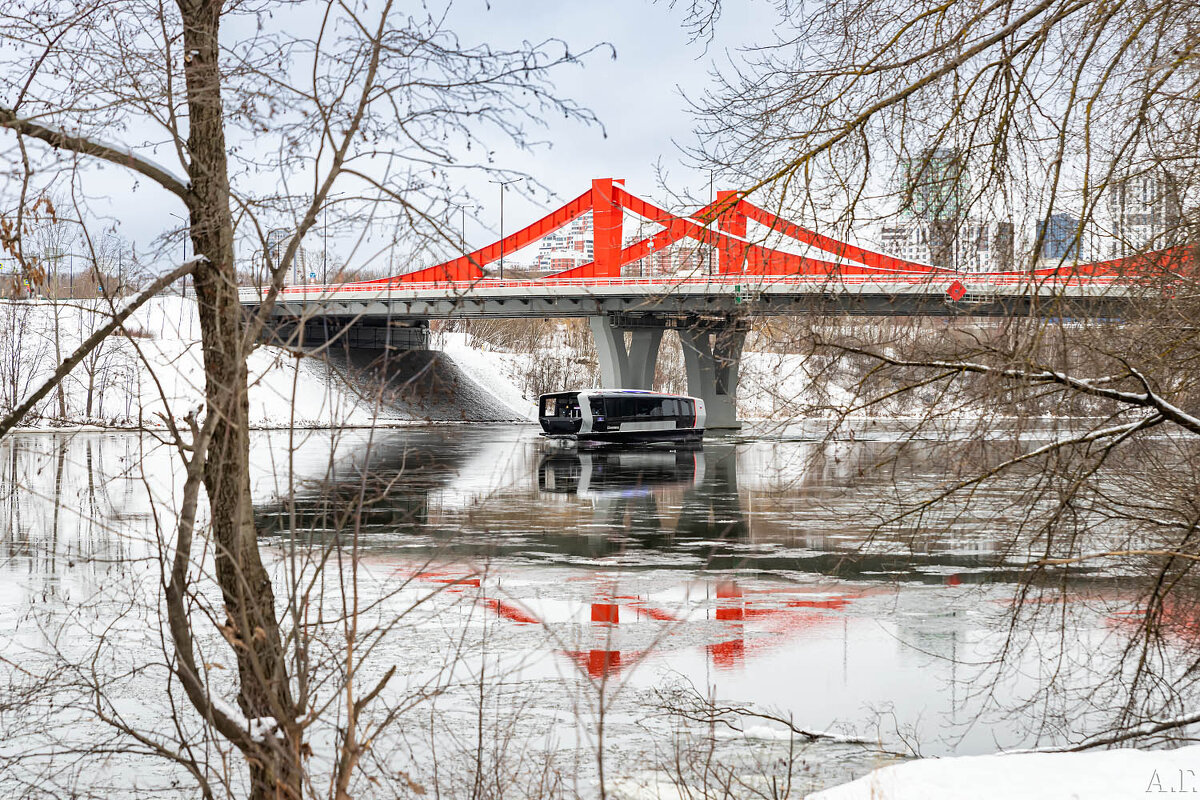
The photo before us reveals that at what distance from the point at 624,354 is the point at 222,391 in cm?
5271

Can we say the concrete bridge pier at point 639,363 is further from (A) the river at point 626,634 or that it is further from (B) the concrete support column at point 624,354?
(A) the river at point 626,634

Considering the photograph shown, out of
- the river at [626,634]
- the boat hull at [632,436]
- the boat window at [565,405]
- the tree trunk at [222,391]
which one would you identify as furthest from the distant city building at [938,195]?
the boat window at [565,405]

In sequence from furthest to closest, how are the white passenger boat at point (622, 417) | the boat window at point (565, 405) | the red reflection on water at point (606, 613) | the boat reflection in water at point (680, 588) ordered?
1. the boat window at point (565, 405)
2. the white passenger boat at point (622, 417)
3. the red reflection on water at point (606, 613)
4. the boat reflection in water at point (680, 588)

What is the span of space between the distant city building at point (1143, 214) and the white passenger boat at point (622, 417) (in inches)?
1396

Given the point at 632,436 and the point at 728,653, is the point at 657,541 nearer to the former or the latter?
the point at 728,653

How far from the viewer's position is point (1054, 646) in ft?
31.6

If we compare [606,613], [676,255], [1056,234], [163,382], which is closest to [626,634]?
[606,613]

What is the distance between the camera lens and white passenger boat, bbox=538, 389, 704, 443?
4322 centimetres

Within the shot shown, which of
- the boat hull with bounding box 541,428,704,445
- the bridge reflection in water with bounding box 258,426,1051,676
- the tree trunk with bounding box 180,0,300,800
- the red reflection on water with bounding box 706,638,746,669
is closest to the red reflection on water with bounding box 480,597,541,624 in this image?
the bridge reflection in water with bounding box 258,426,1051,676

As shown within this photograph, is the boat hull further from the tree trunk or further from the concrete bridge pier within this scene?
the tree trunk

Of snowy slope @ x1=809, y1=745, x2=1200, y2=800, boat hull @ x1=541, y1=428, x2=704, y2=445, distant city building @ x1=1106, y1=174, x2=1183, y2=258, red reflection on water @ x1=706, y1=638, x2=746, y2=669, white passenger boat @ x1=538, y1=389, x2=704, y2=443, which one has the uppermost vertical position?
distant city building @ x1=1106, y1=174, x2=1183, y2=258

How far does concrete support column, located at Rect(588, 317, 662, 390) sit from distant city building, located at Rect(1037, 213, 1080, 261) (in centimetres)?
4970

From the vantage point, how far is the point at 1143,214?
711cm

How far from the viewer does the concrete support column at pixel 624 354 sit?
56438 mm
